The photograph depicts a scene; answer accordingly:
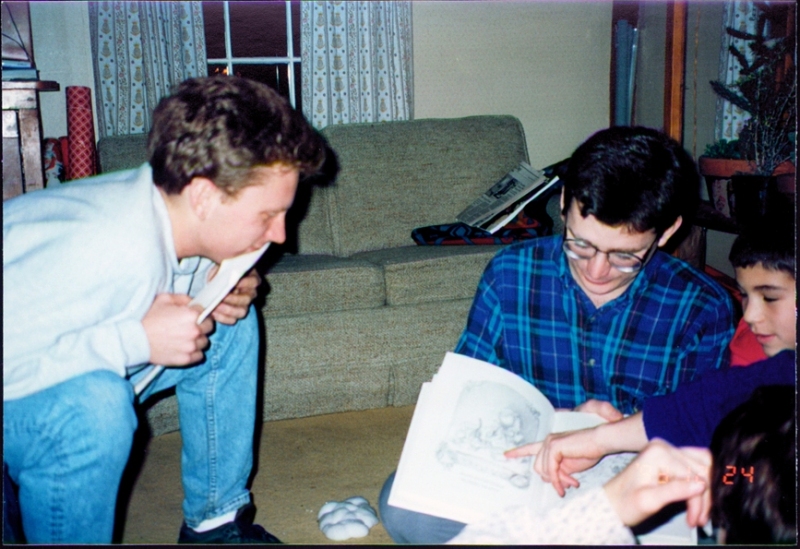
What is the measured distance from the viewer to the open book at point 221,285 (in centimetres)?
103

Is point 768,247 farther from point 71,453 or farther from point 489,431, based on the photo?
point 71,453

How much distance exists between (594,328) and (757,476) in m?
0.51

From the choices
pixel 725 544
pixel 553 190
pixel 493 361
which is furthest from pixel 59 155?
pixel 725 544

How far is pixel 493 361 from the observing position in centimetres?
122

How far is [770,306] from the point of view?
3.57 ft

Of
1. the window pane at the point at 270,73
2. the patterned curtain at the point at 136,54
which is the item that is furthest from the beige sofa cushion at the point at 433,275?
the window pane at the point at 270,73

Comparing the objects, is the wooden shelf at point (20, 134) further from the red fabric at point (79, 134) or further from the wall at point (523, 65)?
the wall at point (523, 65)

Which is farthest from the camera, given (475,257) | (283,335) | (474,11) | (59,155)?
(474,11)

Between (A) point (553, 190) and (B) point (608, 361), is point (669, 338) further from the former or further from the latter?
(A) point (553, 190)

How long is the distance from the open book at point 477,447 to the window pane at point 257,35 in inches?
110

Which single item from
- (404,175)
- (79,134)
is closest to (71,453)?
(404,175)

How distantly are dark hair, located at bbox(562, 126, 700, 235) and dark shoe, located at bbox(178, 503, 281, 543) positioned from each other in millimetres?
831

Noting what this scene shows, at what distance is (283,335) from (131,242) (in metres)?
0.97

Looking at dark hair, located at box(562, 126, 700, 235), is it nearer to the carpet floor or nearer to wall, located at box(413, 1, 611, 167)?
the carpet floor
